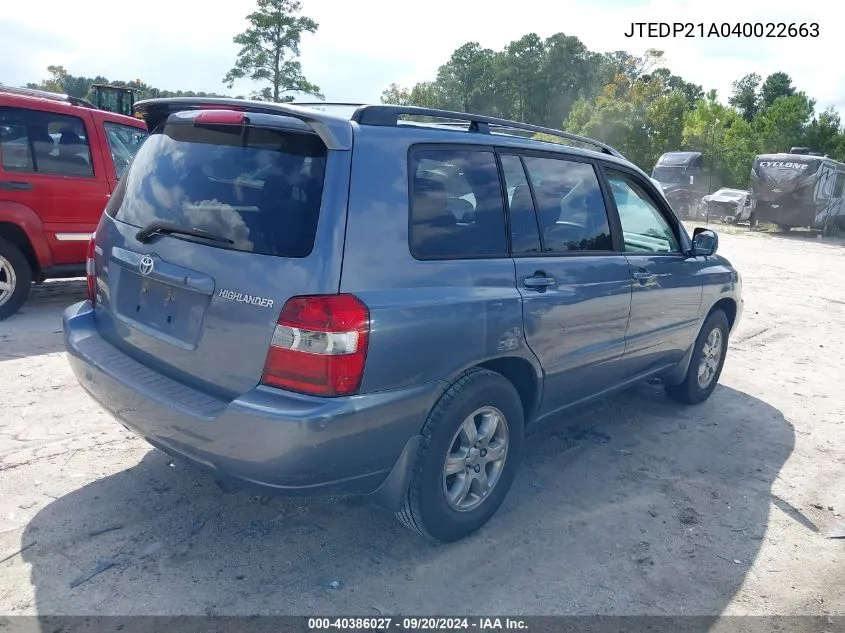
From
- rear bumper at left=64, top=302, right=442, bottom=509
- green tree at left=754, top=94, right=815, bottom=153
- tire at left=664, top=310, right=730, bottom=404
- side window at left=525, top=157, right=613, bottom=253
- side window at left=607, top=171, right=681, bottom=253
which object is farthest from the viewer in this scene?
green tree at left=754, top=94, right=815, bottom=153

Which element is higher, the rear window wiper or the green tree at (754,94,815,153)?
the green tree at (754,94,815,153)

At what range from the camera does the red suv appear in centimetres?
620

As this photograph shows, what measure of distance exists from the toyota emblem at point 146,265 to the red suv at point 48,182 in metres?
4.07

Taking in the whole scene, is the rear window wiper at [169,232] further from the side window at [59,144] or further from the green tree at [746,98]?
the green tree at [746,98]

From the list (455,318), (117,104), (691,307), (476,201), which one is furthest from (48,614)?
(117,104)

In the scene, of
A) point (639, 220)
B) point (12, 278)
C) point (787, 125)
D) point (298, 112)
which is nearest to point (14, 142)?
point (12, 278)

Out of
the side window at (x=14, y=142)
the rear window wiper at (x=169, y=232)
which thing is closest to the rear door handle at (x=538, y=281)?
the rear window wiper at (x=169, y=232)

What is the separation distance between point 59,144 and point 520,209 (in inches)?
205

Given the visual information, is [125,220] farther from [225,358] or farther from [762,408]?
[762,408]

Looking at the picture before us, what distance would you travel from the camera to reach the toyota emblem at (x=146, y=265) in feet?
9.46

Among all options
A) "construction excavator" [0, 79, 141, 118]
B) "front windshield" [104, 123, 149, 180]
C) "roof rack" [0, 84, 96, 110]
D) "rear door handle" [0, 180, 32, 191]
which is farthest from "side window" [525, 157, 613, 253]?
A: "construction excavator" [0, 79, 141, 118]

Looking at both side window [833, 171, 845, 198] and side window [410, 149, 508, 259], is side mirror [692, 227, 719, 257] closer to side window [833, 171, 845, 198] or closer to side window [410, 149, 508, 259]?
side window [410, 149, 508, 259]

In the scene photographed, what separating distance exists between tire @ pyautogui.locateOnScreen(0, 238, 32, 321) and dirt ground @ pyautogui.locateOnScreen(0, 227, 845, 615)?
5.21ft

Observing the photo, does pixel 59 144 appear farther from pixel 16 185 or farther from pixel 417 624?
pixel 417 624
